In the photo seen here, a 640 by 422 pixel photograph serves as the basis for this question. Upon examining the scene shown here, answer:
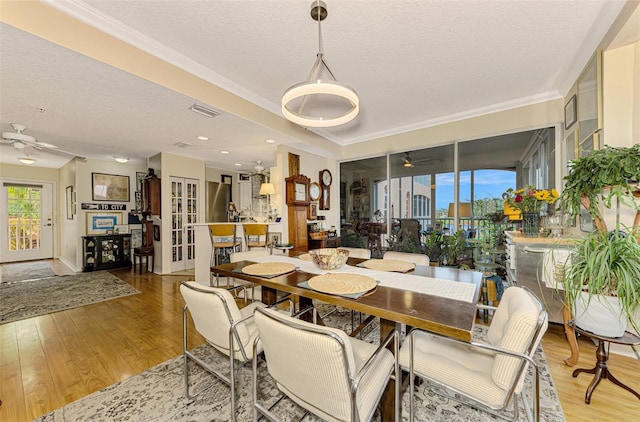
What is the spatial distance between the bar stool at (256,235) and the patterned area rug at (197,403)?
2335mm

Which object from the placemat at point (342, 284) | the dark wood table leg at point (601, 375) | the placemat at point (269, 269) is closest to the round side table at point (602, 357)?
the dark wood table leg at point (601, 375)

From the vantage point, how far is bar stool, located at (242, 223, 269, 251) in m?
4.06

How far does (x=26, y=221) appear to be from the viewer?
20.9 feet

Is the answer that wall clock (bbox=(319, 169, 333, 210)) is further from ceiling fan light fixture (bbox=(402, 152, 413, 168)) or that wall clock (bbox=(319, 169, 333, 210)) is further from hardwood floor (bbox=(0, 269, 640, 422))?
hardwood floor (bbox=(0, 269, 640, 422))

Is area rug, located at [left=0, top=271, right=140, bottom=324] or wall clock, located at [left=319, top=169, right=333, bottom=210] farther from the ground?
wall clock, located at [left=319, top=169, right=333, bottom=210]

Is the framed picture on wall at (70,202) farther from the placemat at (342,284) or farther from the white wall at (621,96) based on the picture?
the white wall at (621,96)

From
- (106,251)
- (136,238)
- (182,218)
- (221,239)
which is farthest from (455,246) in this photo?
(106,251)

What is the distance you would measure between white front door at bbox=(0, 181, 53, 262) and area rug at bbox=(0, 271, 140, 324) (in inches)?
117

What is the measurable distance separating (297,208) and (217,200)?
10.8 ft

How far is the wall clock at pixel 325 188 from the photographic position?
5.34 meters

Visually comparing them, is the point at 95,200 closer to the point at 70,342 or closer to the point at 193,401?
the point at 70,342

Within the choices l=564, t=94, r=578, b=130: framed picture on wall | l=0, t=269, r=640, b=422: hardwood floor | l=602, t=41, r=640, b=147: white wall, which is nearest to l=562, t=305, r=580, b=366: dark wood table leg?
l=0, t=269, r=640, b=422: hardwood floor

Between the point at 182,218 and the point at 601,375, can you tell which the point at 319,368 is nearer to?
the point at 601,375

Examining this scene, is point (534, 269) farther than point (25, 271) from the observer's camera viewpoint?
No
